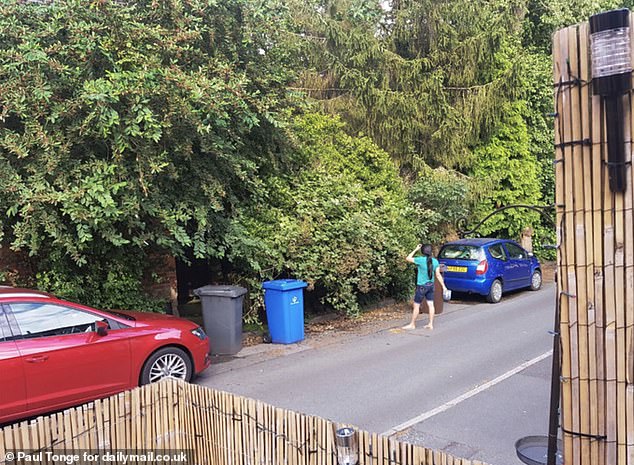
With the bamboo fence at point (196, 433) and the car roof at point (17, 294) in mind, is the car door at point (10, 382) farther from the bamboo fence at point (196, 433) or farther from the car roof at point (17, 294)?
the bamboo fence at point (196, 433)

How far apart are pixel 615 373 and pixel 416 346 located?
6.95 metres

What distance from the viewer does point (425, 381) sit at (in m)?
7.30

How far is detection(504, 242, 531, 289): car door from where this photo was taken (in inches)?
541

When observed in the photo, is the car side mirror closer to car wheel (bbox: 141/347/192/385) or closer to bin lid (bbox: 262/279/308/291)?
car wheel (bbox: 141/347/192/385)

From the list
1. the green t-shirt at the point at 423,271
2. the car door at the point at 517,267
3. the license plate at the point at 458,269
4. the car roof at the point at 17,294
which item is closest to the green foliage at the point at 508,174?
the car door at the point at 517,267

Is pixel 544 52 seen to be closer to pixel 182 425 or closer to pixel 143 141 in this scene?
pixel 143 141

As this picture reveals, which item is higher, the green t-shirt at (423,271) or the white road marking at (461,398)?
the green t-shirt at (423,271)

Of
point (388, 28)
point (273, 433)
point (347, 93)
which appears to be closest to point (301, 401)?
point (273, 433)

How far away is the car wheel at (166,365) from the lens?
6.71 m

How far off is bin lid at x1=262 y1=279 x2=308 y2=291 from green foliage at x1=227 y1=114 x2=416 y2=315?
341 mm

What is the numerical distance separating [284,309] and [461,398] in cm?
373

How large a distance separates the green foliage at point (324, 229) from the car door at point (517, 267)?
118 inches

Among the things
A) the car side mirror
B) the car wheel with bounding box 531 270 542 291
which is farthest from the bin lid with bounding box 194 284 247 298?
the car wheel with bounding box 531 270 542 291

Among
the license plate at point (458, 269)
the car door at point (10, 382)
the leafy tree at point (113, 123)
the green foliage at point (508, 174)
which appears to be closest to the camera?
the car door at point (10, 382)
